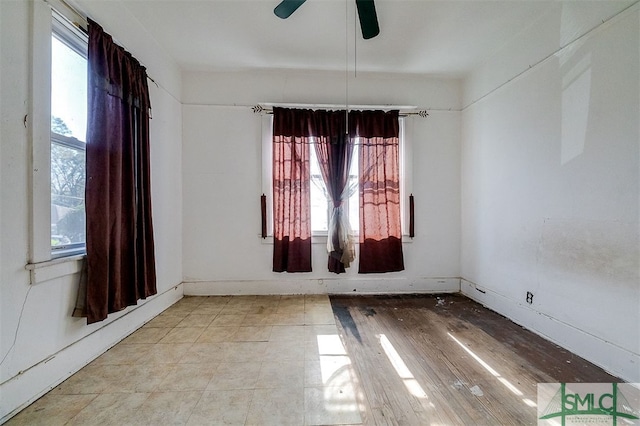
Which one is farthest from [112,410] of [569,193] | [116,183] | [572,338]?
[569,193]

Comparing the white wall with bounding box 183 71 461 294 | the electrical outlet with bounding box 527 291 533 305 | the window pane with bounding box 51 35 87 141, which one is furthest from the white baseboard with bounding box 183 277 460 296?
the window pane with bounding box 51 35 87 141

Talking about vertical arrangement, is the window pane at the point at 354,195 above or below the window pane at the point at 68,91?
below

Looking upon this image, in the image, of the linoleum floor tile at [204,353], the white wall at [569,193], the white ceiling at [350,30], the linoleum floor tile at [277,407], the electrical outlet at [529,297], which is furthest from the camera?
the electrical outlet at [529,297]

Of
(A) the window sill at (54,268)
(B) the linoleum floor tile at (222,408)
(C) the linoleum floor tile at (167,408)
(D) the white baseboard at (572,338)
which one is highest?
(A) the window sill at (54,268)

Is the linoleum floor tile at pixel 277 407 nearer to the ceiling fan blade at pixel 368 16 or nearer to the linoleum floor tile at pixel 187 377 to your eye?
the linoleum floor tile at pixel 187 377

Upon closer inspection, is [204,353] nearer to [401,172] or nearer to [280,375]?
[280,375]

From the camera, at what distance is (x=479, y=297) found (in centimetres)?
319

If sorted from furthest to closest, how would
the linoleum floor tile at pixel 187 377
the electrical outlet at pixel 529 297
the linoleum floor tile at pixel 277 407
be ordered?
the electrical outlet at pixel 529 297, the linoleum floor tile at pixel 187 377, the linoleum floor tile at pixel 277 407

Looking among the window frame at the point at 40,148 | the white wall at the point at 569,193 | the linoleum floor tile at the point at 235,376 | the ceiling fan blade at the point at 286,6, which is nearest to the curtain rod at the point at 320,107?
the white wall at the point at 569,193

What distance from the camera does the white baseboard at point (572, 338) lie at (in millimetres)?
1729

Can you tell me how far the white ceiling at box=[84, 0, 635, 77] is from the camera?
2.23m

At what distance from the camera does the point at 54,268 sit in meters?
1.62

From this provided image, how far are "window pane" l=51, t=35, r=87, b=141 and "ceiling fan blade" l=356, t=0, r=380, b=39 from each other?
202 centimetres

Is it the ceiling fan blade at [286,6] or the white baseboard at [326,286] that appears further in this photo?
the white baseboard at [326,286]
